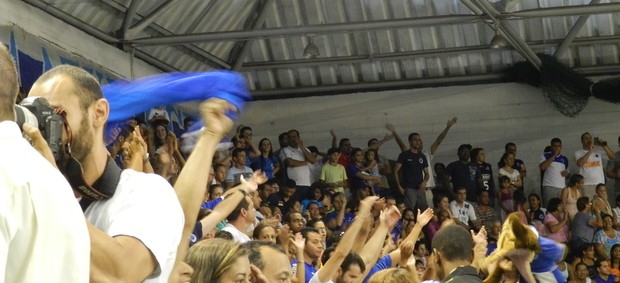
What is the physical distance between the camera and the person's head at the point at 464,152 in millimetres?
16984

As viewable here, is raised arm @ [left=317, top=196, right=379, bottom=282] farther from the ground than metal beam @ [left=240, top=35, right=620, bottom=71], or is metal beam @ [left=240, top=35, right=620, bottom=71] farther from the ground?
metal beam @ [left=240, top=35, right=620, bottom=71]

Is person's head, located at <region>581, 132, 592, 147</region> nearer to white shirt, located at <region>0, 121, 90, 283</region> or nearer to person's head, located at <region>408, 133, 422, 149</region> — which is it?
person's head, located at <region>408, 133, 422, 149</region>

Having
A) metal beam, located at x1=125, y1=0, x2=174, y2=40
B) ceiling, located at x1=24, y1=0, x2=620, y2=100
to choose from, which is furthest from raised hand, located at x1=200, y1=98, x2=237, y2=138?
metal beam, located at x1=125, y1=0, x2=174, y2=40

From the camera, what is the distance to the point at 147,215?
8.99 ft

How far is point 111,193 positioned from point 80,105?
216mm

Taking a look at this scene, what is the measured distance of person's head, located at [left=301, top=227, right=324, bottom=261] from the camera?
766 cm

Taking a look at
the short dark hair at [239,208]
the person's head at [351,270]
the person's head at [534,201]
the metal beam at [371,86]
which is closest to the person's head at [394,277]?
the person's head at [351,270]

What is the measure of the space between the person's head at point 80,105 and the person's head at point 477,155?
1442 centimetres

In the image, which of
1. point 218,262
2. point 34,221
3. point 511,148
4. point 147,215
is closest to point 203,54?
point 511,148

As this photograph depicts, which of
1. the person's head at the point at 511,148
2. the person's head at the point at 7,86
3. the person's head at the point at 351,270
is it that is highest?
the person's head at the point at 7,86

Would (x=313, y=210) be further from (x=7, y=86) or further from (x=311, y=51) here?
(x=7, y=86)

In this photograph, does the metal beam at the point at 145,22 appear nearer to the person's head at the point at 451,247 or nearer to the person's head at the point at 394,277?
the person's head at the point at 451,247

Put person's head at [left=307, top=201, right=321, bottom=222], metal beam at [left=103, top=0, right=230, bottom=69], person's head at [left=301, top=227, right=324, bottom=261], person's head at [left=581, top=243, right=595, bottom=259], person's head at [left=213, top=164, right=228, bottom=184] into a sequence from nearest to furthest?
person's head at [left=301, top=227, right=324, bottom=261]
person's head at [left=213, top=164, right=228, bottom=184]
person's head at [left=307, top=201, right=321, bottom=222]
person's head at [left=581, top=243, right=595, bottom=259]
metal beam at [left=103, top=0, right=230, bottom=69]

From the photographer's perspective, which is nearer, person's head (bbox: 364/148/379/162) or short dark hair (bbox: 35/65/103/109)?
short dark hair (bbox: 35/65/103/109)
